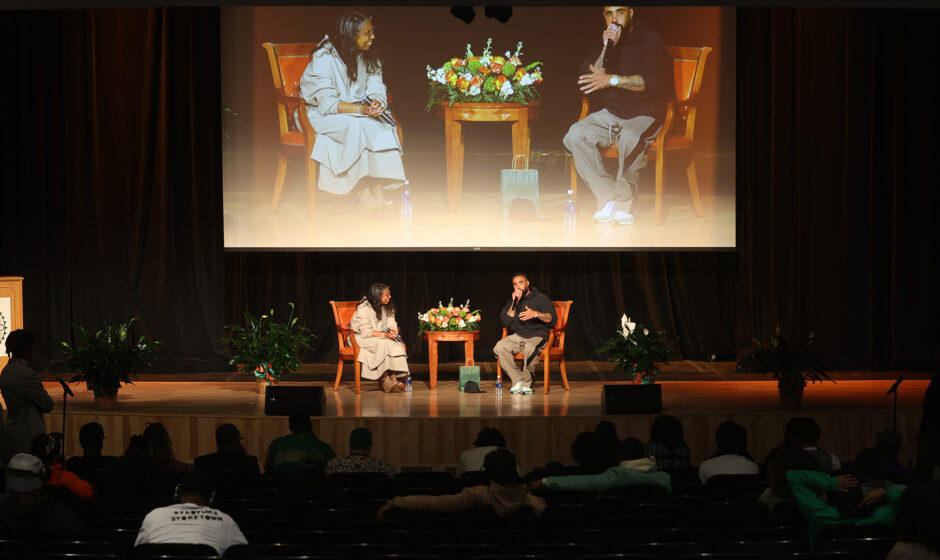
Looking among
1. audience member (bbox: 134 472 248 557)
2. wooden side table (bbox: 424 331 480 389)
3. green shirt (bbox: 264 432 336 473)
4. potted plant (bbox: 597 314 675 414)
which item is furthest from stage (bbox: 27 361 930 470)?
audience member (bbox: 134 472 248 557)

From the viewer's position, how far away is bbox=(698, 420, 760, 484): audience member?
571 cm

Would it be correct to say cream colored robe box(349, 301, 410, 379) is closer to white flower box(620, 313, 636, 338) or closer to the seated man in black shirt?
the seated man in black shirt

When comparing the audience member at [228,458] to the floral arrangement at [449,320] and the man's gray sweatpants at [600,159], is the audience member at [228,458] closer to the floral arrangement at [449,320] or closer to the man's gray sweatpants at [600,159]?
the floral arrangement at [449,320]

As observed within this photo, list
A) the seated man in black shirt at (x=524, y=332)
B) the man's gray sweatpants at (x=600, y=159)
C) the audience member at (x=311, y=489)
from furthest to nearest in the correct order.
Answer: the man's gray sweatpants at (x=600, y=159) → the seated man in black shirt at (x=524, y=332) → the audience member at (x=311, y=489)

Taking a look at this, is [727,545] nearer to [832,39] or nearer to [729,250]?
[729,250]

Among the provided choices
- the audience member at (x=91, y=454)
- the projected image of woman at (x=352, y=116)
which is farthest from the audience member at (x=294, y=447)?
the projected image of woman at (x=352, y=116)

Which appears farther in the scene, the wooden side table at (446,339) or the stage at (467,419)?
the wooden side table at (446,339)

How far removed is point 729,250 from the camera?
11484 millimetres

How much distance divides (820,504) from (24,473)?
9.92ft

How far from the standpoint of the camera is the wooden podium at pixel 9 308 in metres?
9.98

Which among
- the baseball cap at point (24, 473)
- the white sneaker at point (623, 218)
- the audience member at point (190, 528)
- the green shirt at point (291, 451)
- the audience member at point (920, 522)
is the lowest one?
the green shirt at point (291, 451)

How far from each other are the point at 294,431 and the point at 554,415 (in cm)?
257

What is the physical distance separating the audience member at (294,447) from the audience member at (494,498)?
72.1 inches

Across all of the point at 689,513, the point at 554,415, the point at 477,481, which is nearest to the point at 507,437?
the point at 554,415
